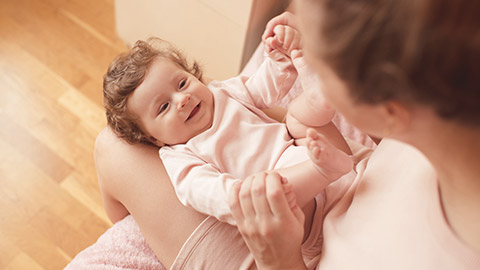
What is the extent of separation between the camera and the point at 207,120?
107 cm

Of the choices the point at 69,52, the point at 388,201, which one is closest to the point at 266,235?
the point at 388,201

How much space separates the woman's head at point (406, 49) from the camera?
40 cm

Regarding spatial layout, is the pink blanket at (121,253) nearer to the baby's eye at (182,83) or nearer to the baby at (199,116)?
the baby at (199,116)

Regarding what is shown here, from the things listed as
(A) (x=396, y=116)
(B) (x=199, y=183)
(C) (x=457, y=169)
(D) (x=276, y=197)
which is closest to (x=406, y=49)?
(A) (x=396, y=116)

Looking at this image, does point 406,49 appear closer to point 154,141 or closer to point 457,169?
point 457,169

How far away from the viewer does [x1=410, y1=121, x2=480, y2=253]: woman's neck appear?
1.65 feet

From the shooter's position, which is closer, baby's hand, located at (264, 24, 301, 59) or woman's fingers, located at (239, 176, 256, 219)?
woman's fingers, located at (239, 176, 256, 219)

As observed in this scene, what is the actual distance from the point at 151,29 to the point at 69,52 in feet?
1.36

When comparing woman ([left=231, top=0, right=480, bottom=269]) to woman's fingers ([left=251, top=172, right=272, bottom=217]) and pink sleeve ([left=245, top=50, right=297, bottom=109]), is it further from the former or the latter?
pink sleeve ([left=245, top=50, right=297, bottom=109])

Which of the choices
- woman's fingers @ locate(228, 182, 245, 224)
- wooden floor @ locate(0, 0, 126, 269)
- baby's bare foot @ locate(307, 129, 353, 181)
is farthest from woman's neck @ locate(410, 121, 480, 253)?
wooden floor @ locate(0, 0, 126, 269)

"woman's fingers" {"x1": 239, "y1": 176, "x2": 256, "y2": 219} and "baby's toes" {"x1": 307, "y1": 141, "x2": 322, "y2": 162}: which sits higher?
"baby's toes" {"x1": 307, "y1": 141, "x2": 322, "y2": 162}

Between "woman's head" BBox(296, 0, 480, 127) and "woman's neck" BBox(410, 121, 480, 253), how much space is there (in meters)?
0.04

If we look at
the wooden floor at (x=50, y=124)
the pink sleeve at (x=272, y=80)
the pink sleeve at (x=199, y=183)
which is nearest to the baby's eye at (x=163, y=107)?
the pink sleeve at (x=199, y=183)

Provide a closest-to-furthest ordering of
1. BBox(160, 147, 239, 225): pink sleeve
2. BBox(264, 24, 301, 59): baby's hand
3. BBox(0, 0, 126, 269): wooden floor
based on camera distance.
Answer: BBox(160, 147, 239, 225): pink sleeve → BBox(264, 24, 301, 59): baby's hand → BBox(0, 0, 126, 269): wooden floor
